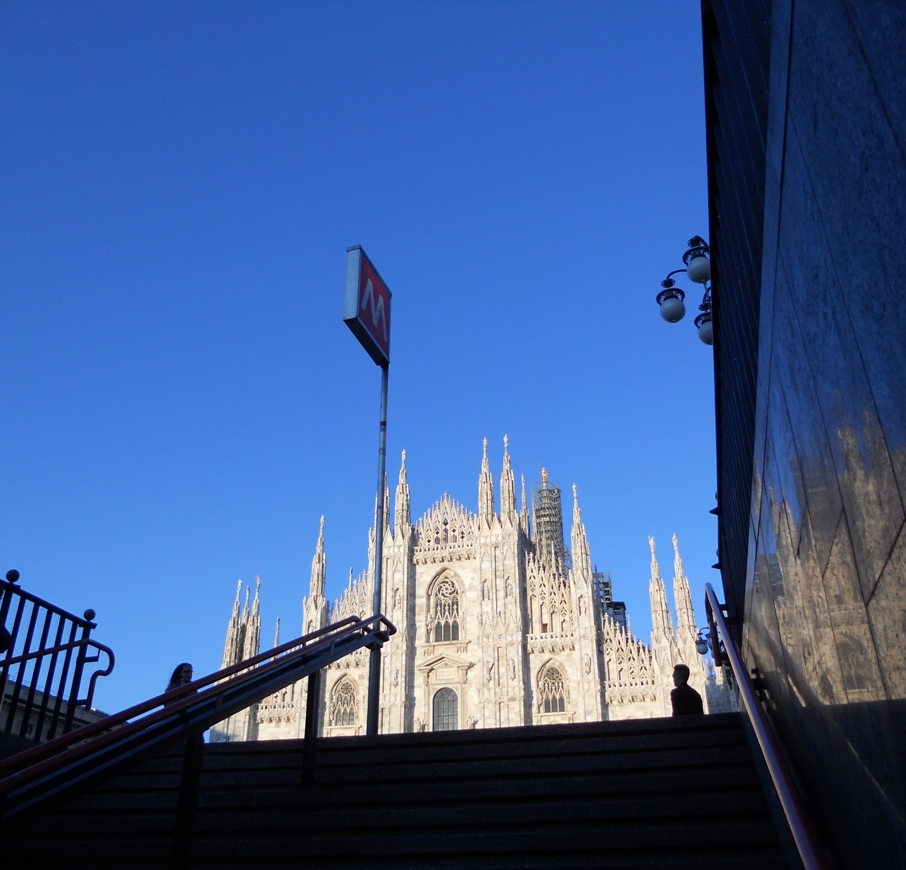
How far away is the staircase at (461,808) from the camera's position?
376cm

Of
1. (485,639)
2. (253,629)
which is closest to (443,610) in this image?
(485,639)

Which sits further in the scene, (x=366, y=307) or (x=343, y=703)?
(x=343, y=703)

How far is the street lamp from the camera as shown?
8.52 meters

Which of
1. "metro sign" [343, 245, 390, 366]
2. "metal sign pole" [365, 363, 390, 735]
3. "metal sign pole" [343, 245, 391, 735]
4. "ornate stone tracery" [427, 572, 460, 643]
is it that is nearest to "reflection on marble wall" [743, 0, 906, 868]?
"metal sign pole" [365, 363, 390, 735]

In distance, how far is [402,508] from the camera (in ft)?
106

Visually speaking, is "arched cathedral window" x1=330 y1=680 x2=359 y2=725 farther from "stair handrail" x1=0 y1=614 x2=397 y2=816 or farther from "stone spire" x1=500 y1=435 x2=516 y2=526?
"stair handrail" x1=0 y1=614 x2=397 y2=816

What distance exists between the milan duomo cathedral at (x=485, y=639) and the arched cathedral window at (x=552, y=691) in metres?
0.04

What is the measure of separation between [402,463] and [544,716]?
11.7 m

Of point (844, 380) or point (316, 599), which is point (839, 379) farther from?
point (316, 599)

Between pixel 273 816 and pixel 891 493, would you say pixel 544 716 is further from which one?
pixel 891 493

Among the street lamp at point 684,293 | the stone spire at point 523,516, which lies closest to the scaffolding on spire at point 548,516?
the stone spire at point 523,516

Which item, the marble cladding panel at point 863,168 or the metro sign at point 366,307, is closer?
the marble cladding panel at point 863,168

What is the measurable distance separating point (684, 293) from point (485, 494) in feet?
72.9

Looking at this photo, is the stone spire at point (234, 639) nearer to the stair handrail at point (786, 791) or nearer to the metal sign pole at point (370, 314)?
the metal sign pole at point (370, 314)
